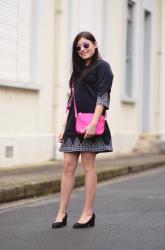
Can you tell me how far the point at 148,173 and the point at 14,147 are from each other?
9.86 feet

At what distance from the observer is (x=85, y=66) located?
6461mm

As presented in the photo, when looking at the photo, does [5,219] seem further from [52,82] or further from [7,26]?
[52,82]

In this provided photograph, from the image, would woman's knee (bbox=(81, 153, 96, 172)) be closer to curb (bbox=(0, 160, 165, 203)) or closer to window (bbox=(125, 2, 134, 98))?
curb (bbox=(0, 160, 165, 203))

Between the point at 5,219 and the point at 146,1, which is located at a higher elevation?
the point at 146,1

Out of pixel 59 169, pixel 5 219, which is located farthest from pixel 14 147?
pixel 5 219

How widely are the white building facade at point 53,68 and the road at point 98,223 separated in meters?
2.61

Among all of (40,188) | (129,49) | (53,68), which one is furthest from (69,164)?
(129,49)

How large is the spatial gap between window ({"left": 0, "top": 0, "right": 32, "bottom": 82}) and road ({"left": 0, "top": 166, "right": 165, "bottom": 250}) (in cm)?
297

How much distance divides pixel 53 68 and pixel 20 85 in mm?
1646

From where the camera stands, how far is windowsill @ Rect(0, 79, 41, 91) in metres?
11.9

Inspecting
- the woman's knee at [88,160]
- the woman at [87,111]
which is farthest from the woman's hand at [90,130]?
the woman's knee at [88,160]

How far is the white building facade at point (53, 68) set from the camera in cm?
1227

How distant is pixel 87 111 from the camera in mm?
6344

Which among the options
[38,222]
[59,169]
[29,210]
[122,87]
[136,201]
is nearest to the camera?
[38,222]
